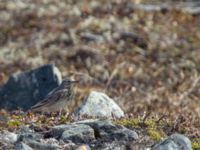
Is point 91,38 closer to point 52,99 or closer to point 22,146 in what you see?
point 52,99

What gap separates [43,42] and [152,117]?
11.1 m

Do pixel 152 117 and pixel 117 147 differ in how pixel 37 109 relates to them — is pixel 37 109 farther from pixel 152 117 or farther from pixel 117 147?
pixel 117 147

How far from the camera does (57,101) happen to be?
43.4 ft

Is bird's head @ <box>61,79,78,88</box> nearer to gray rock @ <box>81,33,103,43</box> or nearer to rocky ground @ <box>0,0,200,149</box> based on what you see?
rocky ground @ <box>0,0,200,149</box>

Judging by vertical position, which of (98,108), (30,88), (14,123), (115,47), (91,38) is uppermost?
(14,123)

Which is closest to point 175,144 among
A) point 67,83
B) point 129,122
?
point 129,122

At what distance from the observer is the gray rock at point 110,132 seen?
11.0 m

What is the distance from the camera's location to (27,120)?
1204cm

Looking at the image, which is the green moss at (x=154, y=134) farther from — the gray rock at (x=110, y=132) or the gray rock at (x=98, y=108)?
the gray rock at (x=98, y=108)

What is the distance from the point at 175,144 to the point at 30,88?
21.9 feet

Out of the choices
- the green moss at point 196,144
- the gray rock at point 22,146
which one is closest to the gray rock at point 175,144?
the green moss at point 196,144

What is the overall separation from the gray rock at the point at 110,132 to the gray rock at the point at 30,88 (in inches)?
204

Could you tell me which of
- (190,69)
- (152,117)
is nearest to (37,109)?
(152,117)

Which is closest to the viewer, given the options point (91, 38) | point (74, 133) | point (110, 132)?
point (74, 133)
